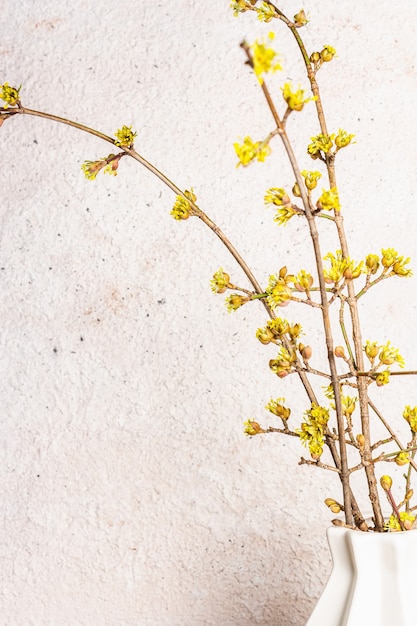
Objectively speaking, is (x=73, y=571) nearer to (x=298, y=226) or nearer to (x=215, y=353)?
(x=215, y=353)

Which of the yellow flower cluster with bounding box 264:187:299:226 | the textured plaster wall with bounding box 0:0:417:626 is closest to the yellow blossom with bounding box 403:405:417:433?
the yellow flower cluster with bounding box 264:187:299:226

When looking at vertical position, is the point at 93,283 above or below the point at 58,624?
above

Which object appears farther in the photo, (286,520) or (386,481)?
(286,520)

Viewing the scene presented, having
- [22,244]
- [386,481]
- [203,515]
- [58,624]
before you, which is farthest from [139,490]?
[386,481]

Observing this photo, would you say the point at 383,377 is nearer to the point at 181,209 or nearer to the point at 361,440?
the point at 361,440

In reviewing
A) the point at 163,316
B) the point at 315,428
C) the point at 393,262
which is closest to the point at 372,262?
the point at 393,262

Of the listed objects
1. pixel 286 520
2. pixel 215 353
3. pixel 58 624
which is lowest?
pixel 58 624

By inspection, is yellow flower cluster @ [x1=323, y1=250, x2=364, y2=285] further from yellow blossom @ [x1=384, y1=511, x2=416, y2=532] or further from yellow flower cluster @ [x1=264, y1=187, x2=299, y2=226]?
yellow blossom @ [x1=384, y1=511, x2=416, y2=532]
